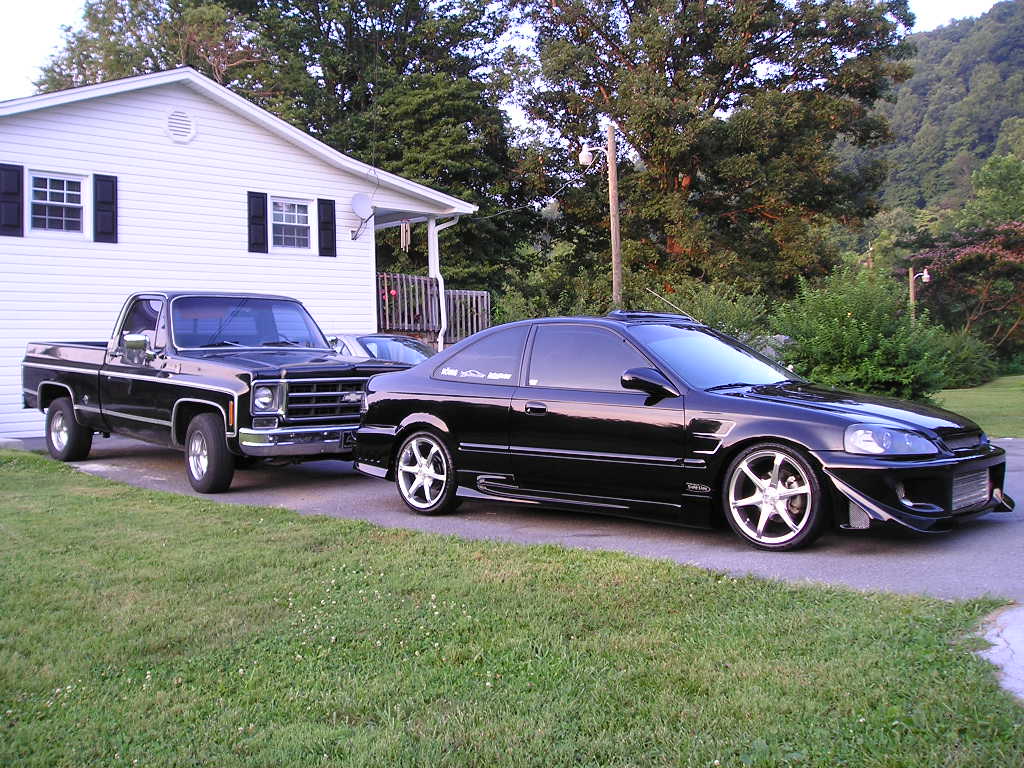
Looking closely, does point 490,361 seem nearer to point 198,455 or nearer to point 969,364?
point 198,455

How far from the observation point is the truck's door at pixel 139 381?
9.60 metres

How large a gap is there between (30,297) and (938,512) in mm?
14821

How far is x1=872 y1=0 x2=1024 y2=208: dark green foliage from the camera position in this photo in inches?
3115

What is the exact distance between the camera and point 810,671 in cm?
363

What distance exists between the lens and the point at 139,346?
31.8 feet

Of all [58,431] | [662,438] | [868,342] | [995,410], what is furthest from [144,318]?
[995,410]

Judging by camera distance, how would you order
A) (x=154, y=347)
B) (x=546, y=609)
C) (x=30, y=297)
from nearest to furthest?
(x=546, y=609)
(x=154, y=347)
(x=30, y=297)

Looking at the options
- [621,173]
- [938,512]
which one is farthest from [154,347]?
[621,173]

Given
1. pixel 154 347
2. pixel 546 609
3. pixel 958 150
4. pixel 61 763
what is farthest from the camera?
pixel 958 150

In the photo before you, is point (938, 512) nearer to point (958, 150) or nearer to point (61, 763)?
point (61, 763)

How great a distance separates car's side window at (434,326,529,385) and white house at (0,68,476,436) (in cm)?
1119

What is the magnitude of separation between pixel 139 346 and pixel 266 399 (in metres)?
1.86

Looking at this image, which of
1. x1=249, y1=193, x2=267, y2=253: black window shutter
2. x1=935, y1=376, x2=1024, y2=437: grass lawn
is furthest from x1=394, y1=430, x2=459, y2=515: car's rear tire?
x1=249, y1=193, x2=267, y2=253: black window shutter

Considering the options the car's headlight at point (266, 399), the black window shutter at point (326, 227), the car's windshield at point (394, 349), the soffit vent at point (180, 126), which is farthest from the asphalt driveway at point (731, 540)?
the black window shutter at point (326, 227)
